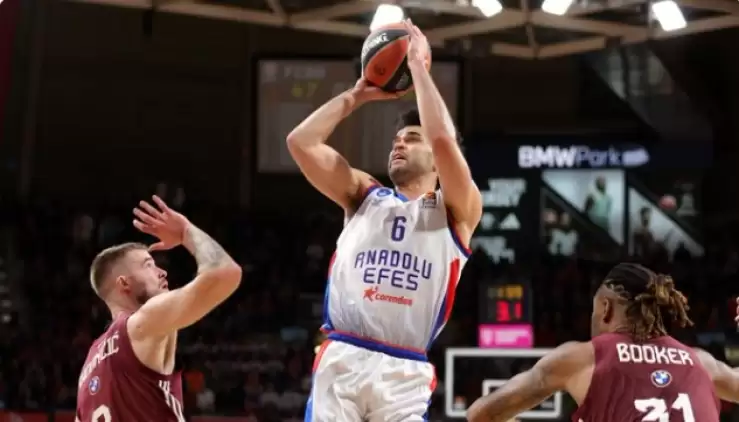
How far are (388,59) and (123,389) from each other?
1492 millimetres

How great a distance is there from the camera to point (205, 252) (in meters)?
3.82

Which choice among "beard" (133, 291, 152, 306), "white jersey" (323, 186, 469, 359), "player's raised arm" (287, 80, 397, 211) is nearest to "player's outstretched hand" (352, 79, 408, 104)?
"player's raised arm" (287, 80, 397, 211)

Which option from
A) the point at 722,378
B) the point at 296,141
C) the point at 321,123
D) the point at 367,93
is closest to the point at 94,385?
the point at 296,141

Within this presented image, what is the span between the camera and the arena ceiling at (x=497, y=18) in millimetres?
13117

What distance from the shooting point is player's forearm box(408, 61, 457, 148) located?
3777 mm

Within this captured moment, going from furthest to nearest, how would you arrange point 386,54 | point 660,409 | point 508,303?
1. point 508,303
2. point 386,54
3. point 660,409

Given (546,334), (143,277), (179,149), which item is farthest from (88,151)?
(143,277)

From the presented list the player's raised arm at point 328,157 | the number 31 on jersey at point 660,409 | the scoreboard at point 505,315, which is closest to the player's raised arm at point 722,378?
the number 31 on jersey at point 660,409

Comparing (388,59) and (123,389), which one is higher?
(388,59)

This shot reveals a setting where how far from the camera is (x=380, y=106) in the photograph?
12625mm

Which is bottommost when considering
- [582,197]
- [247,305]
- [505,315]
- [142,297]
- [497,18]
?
[247,305]

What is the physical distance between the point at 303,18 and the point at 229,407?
4.86m

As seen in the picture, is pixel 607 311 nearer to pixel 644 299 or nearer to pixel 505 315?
pixel 644 299

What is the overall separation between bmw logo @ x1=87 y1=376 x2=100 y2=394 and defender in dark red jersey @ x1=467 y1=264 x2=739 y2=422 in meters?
1.25
